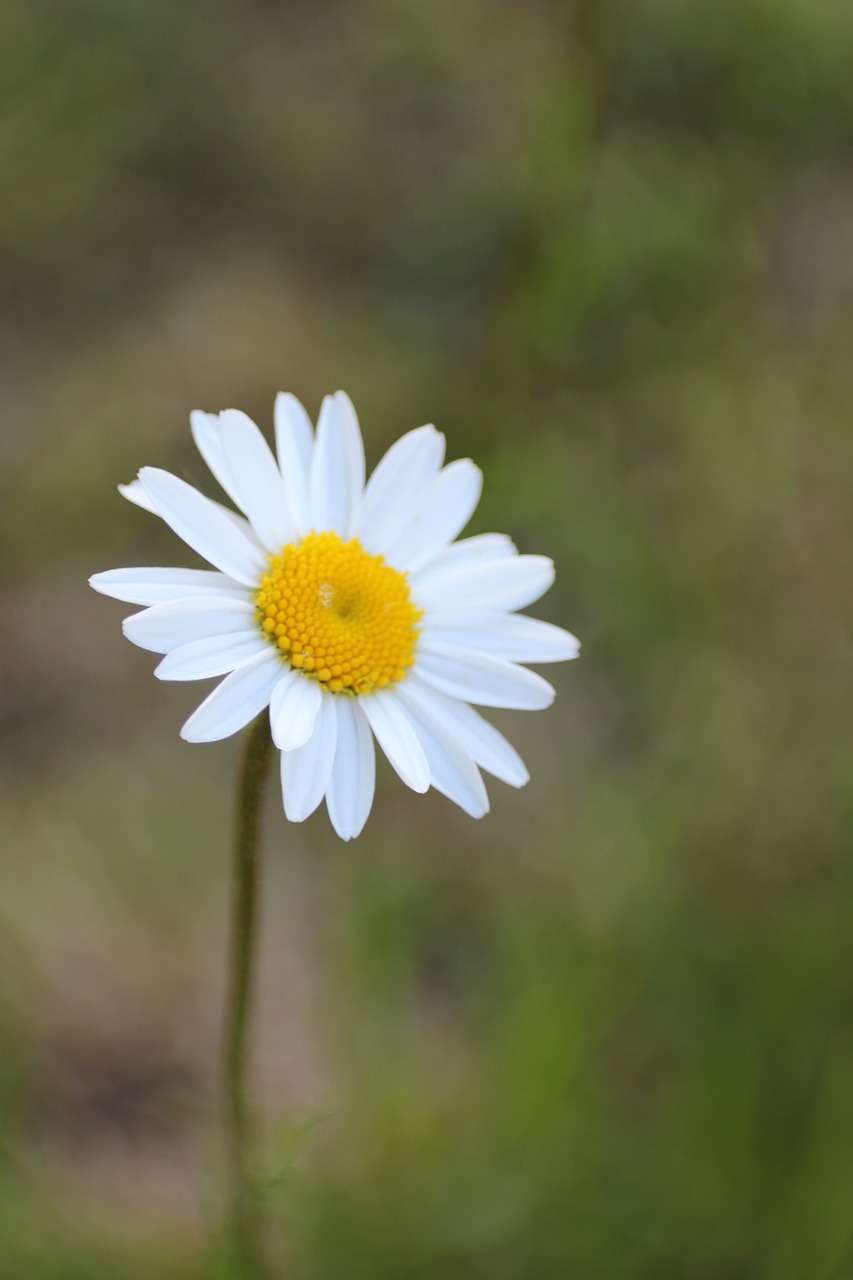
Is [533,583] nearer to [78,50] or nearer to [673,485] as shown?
[673,485]

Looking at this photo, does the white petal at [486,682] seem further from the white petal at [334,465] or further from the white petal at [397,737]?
the white petal at [334,465]

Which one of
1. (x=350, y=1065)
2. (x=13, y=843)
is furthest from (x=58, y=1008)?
(x=350, y=1065)

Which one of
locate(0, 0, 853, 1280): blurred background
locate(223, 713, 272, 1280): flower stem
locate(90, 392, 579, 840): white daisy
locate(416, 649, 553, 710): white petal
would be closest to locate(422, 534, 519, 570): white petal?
locate(90, 392, 579, 840): white daisy

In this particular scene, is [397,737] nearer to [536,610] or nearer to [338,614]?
[338,614]

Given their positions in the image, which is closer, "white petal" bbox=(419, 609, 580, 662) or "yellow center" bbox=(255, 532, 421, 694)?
"yellow center" bbox=(255, 532, 421, 694)

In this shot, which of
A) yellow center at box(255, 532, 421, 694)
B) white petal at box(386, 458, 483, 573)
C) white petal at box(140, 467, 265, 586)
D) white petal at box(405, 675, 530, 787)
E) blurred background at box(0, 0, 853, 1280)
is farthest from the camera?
blurred background at box(0, 0, 853, 1280)

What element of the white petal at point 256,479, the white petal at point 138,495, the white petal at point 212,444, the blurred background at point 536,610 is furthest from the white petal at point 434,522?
the blurred background at point 536,610

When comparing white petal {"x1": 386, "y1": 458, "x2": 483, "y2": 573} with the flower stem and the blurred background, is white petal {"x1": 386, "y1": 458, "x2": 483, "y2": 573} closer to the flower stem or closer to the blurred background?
the flower stem
